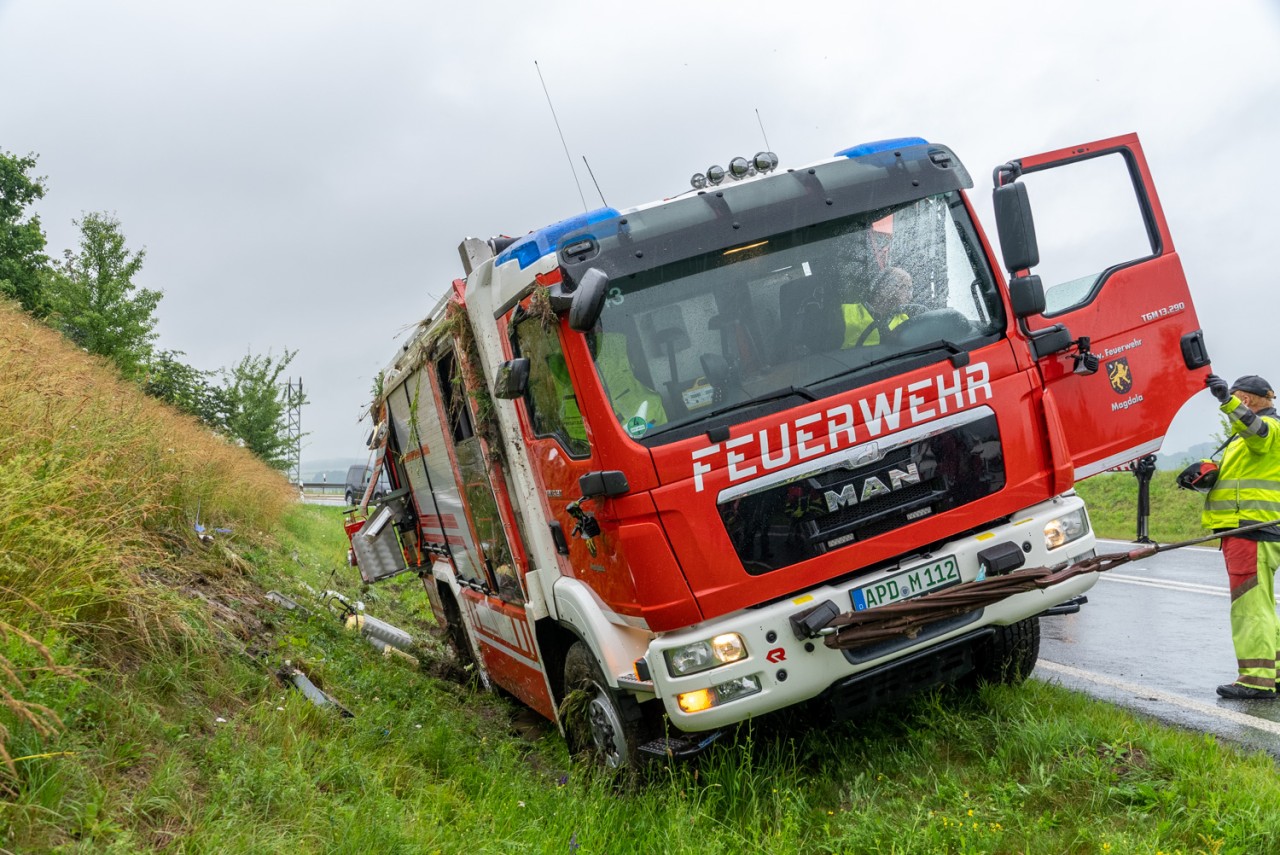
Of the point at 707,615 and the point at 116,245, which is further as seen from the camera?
the point at 116,245

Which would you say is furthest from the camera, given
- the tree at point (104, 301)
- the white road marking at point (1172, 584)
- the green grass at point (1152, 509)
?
the tree at point (104, 301)

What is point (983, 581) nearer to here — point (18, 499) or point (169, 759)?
point (169, 759)

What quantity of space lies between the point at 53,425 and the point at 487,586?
2.67 metres

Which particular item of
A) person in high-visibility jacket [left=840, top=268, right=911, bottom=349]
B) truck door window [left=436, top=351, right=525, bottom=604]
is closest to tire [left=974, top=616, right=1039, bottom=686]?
person in high-visibility jacket [left=840, top=268, right=911, bottom=349]

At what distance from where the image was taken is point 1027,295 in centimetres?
457

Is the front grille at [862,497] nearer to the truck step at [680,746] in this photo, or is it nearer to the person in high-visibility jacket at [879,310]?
the person in high-visibility jacket at [879,310]

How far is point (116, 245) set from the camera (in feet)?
61.6

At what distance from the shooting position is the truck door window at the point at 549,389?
14.4 feet

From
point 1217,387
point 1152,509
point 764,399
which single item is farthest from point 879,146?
point 1152,509

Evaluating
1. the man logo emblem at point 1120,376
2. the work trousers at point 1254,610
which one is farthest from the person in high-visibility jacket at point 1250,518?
the man logo emblem at point 1120,376

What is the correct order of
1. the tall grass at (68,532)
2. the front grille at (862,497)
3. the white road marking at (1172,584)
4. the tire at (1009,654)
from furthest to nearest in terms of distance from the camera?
the white road marking at (1172,584)
the tire at (1009,654)
the front grille at (862,497)
the tall grass at (68,532)

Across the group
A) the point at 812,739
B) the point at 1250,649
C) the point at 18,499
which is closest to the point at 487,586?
the point at 812,739

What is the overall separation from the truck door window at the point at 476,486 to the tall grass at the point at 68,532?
1660mm

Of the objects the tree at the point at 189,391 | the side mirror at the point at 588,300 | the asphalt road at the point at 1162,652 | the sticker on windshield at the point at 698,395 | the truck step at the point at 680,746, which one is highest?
the tree at the point at 189,391
